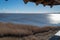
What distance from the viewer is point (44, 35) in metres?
2.97

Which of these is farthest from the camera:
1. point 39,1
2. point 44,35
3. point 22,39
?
point 44,35

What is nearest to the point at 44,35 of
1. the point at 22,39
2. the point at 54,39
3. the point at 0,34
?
the point at 54,39

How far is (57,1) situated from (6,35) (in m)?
0.82

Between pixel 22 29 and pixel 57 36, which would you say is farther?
pixel 57 36

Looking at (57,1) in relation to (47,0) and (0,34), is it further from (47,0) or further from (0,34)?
(0,34)

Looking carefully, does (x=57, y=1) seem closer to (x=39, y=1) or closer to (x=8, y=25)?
(x=39, y=1)

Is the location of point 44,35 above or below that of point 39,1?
below

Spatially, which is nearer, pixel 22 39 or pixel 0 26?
pixel 0 26

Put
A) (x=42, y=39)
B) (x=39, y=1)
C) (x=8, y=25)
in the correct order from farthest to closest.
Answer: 1. (x=42, y=39)
2. (x=8, y=25)
3. (x=39, y=1)

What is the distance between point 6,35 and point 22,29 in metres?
0.24

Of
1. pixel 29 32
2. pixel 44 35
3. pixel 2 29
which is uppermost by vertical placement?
pixel 2 29

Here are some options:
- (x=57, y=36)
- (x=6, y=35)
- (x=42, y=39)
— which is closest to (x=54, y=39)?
(x=57, y=36)

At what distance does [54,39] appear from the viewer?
91.3 inches

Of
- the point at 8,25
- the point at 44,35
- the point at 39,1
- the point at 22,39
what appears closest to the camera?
the point at 39,1
